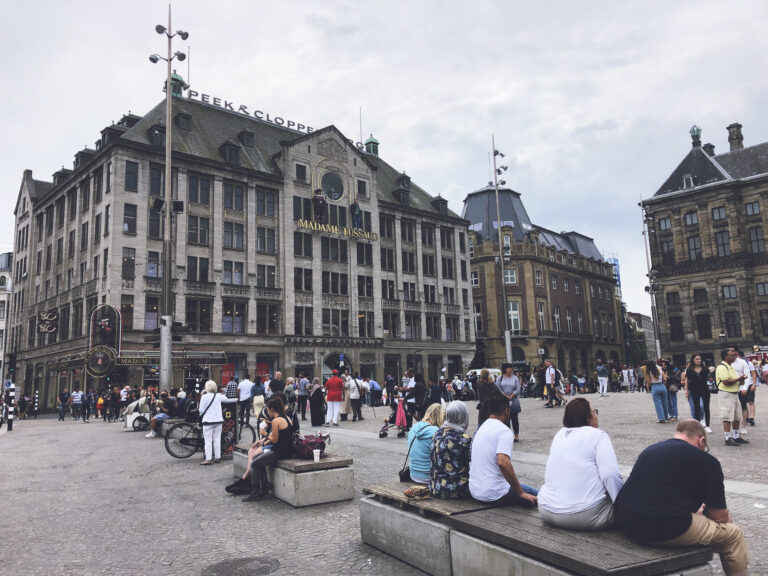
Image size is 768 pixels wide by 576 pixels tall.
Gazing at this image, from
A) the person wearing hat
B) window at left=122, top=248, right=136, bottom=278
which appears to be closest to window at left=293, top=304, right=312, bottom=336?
window at left=122, top=248, right=136, bottom=278

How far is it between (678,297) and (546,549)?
70295 mm

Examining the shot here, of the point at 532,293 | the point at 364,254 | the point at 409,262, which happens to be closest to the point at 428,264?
the point at 409,262

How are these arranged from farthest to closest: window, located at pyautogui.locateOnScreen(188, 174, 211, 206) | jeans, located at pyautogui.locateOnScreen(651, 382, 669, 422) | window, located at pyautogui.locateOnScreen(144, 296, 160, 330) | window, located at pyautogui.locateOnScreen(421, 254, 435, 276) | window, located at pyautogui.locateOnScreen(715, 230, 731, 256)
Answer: window, located at pyautogui.locateOnScreen(715, 230, 731, 256), window, located at pyautogui.locateOnScreen(421, 254, 435, 276), window, located at pyautogui.locateOnScreen(188, 174, 211, 206), window, located at pyautogui.locateOnScreen(144, 296, 160, 330), jeans, located at pyautogui.locateOnScreen(651, 382, 669, 422)

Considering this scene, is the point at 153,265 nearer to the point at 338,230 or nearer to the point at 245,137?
the point at 245,137

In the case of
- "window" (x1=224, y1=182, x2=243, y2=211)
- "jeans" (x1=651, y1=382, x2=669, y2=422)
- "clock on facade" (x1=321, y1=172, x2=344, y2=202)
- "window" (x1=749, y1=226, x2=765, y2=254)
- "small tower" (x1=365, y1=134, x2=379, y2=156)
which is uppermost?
"small tower" (x1=365, y1=134, x2=379, y2=156)

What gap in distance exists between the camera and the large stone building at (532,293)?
6631cm

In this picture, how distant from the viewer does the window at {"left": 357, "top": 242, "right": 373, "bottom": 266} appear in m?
53.4

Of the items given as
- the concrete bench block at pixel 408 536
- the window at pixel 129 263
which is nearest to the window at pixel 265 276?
the window at pixel 129 263

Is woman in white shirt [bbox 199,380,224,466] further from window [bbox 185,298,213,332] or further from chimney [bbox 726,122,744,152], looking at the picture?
chimney [bbox 726,122,744,152]

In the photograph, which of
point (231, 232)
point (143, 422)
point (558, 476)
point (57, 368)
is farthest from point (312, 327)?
point (558, 476)

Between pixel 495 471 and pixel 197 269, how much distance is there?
40.9 m

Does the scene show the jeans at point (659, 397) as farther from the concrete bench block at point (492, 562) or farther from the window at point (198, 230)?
the window at point (198, 230)

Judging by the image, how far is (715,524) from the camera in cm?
429

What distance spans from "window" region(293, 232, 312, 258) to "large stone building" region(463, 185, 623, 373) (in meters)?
21.0
